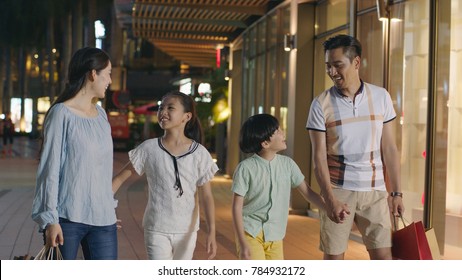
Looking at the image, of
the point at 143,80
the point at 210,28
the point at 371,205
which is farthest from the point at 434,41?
the point at 143,80

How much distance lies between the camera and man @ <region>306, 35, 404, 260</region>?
5.29 m

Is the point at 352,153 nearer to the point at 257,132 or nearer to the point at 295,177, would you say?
the point at 295,177

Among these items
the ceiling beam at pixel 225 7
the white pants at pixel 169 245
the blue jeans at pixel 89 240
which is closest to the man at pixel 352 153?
the white pants at pixel 169 245

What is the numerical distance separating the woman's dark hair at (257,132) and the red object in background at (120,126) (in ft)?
113

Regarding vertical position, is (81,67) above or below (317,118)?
above

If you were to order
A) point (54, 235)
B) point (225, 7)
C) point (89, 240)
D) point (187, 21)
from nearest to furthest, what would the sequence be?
point (54, 235) < point (89, 240) < point (225, 7) < point (187, 21)

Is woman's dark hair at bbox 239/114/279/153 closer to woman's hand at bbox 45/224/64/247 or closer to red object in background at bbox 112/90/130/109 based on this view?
woman's hand at bbox 45/224/64/247

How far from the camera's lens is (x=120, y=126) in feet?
131

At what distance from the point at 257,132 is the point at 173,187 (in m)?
0.57

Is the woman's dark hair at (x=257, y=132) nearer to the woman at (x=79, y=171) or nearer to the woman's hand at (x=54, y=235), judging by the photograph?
the woman at (x=79, y=171)

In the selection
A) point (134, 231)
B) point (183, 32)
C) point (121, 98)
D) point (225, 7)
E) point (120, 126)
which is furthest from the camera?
point (120, 126)

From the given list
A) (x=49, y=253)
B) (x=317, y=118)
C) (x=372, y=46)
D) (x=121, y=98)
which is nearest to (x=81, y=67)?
(x=49, y=253)
